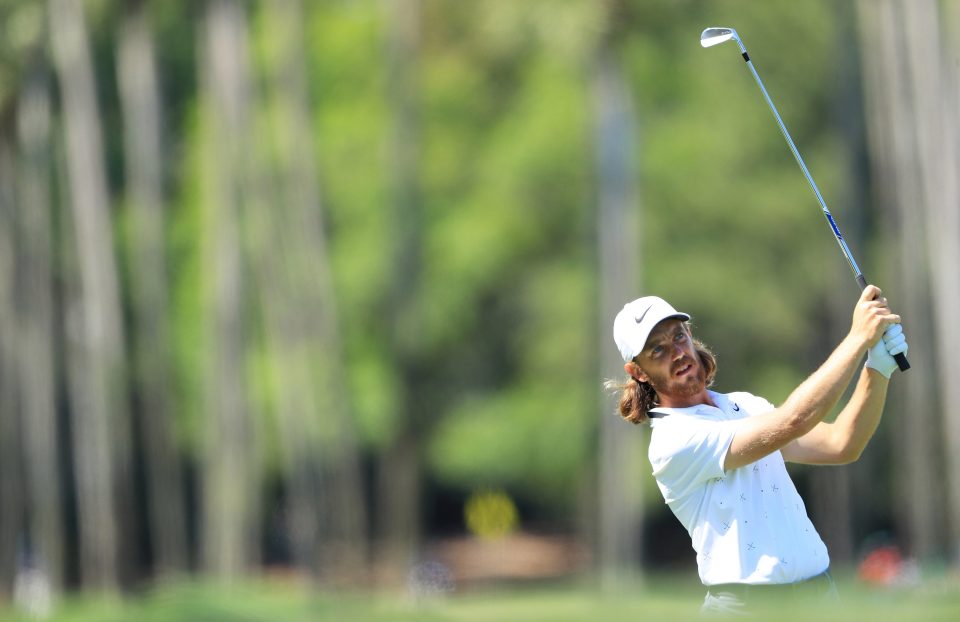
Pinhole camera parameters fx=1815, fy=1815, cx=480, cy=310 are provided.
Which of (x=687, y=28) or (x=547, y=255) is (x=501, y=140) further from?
(x=687, y=28)

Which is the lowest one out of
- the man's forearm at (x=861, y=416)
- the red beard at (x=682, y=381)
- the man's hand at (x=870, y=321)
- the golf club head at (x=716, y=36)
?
the man's forearm at (x=861, y=416)

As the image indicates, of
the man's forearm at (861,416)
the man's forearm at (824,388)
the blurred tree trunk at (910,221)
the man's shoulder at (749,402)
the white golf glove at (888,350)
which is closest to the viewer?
the man's forearm at (824,388)

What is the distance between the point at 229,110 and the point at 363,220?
26.9 ft

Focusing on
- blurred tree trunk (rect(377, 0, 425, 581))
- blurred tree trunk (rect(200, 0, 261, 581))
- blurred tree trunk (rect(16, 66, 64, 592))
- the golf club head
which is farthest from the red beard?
blurred tree trunk (rect(377, 0, 425, 581))

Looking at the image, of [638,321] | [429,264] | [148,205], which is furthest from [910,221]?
[638,321]

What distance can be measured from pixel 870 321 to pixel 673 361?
0.67 meters

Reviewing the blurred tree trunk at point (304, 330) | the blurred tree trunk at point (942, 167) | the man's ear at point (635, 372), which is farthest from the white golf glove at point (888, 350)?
the blurred tree trunk at point (304, 330)

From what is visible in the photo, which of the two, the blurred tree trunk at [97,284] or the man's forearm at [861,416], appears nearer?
the man's forearm at [861,416]

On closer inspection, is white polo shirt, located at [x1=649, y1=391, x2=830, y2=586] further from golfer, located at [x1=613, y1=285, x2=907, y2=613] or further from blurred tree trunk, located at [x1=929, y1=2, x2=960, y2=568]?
blurred tree trunk, located at [x1=929, y1=2, x2=960, y2=568]

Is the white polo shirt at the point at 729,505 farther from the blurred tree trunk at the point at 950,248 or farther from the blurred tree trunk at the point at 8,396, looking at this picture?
the blurred tree trunk at the point at 8,396

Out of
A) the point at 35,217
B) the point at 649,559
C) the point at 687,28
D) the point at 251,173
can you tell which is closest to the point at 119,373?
the point at 251,173

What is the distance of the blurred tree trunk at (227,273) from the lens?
29.9m

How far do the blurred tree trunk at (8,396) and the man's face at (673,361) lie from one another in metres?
31.0

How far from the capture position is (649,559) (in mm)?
42562
